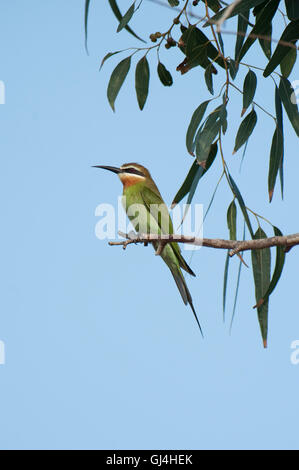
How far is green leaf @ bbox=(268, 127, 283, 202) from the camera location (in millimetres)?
1820

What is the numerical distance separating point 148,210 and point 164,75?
0.65m

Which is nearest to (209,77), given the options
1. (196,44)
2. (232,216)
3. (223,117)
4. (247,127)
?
(196,44)

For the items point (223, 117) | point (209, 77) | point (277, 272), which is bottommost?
point (277, 272)

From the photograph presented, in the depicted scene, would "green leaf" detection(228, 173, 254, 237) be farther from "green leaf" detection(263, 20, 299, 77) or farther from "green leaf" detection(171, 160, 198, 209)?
"green leaf" detection(263, 20, 299, 77)

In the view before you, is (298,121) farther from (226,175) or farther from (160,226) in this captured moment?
(160,226)

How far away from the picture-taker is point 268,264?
1.87m

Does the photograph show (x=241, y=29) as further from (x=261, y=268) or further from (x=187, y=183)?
(x=261, y=268)

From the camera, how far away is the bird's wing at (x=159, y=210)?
2600mm

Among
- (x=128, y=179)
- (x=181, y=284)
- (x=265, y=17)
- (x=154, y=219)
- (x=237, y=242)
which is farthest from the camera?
(x=128, y=179)

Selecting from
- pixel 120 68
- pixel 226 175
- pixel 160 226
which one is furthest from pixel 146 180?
pixel 226 175

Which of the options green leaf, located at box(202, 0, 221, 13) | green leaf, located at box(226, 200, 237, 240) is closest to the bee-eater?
green leaf, located at box(226, 200, 237, 240)

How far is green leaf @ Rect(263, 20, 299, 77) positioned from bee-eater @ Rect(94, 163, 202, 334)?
835 mm

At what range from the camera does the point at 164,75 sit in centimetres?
223
